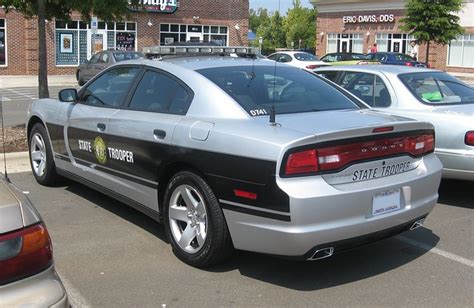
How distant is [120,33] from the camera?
32.6 metres

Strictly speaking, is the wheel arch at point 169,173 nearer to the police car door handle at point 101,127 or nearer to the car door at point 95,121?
the car door at point 95,121

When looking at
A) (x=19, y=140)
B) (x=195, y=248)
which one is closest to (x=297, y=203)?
(x=195, y=248)

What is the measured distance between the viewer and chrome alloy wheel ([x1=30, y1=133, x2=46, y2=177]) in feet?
22.2

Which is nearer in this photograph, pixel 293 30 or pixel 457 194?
pixel 457 194

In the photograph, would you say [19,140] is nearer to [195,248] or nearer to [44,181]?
[44,181]

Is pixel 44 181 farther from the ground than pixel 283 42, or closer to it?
closer to it

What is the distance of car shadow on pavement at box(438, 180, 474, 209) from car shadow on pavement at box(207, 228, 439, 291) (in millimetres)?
1813

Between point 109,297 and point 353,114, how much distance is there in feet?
7.56

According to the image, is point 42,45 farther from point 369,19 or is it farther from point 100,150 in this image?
point 369,19

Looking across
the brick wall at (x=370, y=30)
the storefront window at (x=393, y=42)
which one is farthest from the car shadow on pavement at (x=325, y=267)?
the storefront window at (x=393, y=42)

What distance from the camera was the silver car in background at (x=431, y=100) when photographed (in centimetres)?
609

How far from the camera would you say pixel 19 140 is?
31.2 ft

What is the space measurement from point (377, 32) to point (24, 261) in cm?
4746

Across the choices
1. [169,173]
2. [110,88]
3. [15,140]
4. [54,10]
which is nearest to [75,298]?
[169,173]
